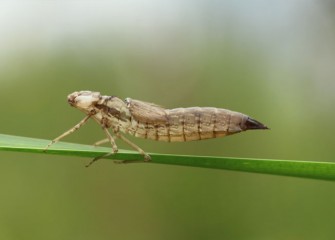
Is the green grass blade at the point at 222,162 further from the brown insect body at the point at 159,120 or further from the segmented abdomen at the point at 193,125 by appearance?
the segmented abdomen at the point at 193,125

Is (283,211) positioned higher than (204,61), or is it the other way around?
(204,61)

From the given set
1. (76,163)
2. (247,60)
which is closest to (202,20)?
(247,60)

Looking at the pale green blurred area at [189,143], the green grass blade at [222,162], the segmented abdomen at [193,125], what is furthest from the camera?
the pale green blurred area at [189,143]

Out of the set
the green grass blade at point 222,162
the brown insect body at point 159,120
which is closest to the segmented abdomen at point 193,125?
the brown insect body at point 159,120

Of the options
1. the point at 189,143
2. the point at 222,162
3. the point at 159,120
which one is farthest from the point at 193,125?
the point at 189,143

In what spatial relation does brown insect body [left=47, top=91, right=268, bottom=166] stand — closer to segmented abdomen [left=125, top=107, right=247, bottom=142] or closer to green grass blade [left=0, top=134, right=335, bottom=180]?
segmented abdomen [left=125, top=107, right=247, bottom=142]

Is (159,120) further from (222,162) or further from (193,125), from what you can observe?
(222,162)

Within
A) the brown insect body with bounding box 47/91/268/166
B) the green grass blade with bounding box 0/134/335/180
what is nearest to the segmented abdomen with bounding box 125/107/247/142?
the brown insect body with bounding box 47/91/268/166

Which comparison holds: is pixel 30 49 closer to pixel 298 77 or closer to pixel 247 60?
pixel 247 60
